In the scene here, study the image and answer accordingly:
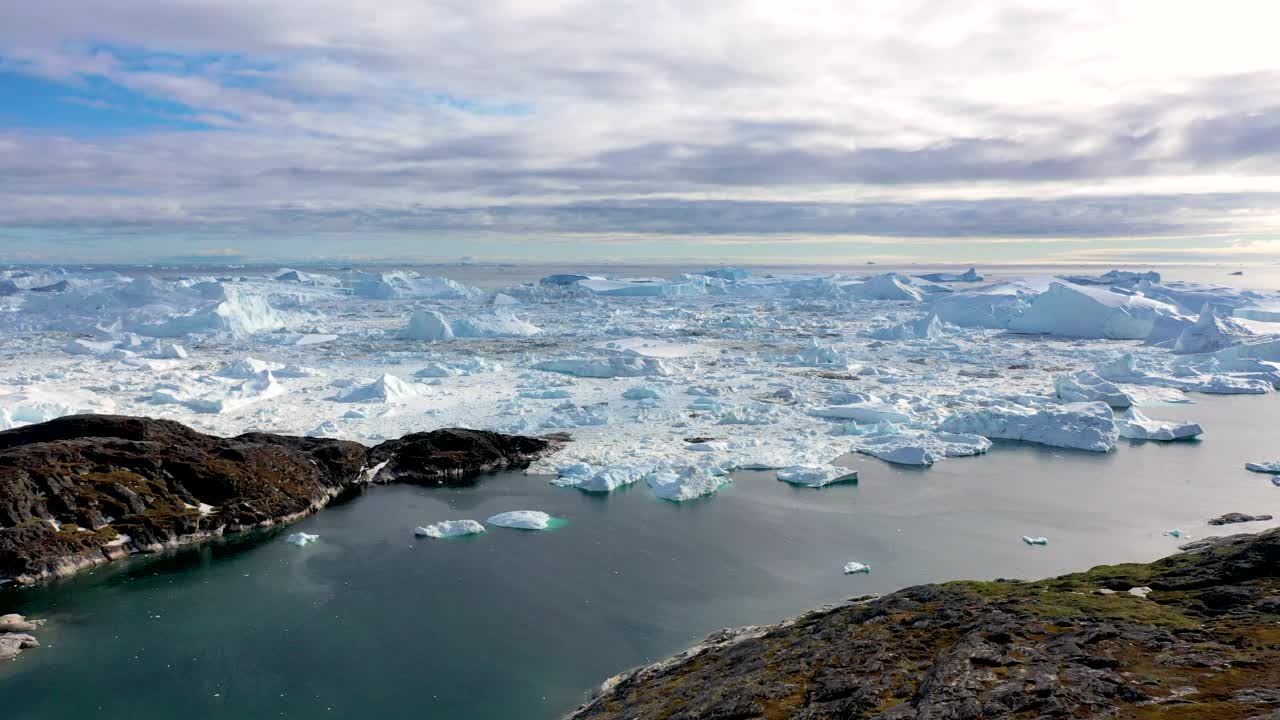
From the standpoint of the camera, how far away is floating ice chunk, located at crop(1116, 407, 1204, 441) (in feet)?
74.7

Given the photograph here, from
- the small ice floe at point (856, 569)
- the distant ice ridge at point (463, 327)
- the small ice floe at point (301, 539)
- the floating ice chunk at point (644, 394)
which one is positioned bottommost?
the small ice floe at point (856, 569)

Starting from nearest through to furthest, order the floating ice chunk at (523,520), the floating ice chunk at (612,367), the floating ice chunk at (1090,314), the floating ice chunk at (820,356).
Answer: the floating ice chunk at (523,520) → the floating ice chunk at (612,367) → the floating ice chunk at (820,356) → the floating ice chunk at (1090,314)

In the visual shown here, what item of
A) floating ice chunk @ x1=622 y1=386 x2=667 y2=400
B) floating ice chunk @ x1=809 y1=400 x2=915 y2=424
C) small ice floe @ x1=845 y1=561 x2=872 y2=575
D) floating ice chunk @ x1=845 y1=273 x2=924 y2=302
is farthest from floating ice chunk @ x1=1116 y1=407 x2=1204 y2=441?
floating ice chunk @ x1=845 y1=273 x2=924 y2=302

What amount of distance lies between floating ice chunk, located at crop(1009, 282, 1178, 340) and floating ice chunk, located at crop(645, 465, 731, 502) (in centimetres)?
3576

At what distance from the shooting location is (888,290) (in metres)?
68.2

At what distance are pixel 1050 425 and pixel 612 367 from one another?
15.3 meters

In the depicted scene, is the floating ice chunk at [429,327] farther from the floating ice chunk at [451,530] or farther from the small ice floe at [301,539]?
the floating ice chunk at [451,530]

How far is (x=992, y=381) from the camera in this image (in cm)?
3039

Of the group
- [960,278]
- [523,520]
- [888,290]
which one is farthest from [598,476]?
[960,278]

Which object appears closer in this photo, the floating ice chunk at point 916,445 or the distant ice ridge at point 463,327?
the floating ice chunk at point 916,445

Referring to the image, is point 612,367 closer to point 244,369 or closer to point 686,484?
point 244,369

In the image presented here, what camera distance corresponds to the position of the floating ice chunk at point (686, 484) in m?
17.8

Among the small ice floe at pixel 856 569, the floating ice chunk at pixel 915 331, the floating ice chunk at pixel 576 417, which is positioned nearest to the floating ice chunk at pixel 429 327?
the floating ice chunk at pixel 576 417

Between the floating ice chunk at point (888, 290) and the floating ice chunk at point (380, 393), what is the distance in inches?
1956
